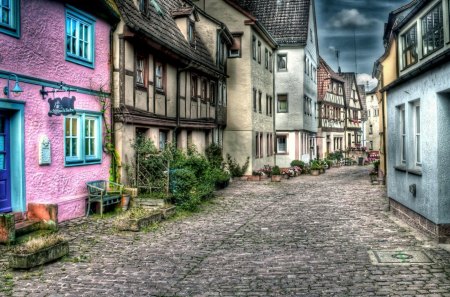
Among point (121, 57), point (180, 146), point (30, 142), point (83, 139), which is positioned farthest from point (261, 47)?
point (30, 142)

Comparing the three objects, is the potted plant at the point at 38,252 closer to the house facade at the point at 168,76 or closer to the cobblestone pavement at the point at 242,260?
the cobblestone pavement at the point at 242,260

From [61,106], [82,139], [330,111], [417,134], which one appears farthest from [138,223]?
[330,111]

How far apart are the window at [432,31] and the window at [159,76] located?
951 cm

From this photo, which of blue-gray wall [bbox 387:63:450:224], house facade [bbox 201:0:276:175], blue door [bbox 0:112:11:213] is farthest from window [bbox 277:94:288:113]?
blue door [bbox 0:112:11:213]

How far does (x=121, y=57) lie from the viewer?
1472cm

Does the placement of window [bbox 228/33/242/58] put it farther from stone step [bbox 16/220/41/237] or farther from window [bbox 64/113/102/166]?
stone step [bbox 16/220/41/237]

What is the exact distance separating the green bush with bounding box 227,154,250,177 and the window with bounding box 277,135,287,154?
848cm

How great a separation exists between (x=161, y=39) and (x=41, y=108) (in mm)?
7065

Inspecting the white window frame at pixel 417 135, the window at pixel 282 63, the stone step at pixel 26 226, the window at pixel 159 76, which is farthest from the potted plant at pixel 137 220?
the window at pixel 282 63

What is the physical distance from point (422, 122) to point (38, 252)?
25.9 ft

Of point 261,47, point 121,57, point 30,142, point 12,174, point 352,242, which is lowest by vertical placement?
point 352,242

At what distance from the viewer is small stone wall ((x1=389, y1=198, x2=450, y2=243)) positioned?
30.7 ft

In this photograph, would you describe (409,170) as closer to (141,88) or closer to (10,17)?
(141,88)

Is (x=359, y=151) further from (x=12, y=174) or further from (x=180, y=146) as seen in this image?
(x=12, y=174)
